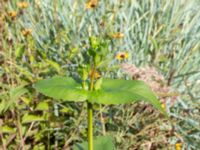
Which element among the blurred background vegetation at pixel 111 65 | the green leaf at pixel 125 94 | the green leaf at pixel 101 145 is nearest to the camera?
the green leaf at pixel 125 94

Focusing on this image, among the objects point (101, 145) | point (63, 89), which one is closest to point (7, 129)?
point (101, 145)

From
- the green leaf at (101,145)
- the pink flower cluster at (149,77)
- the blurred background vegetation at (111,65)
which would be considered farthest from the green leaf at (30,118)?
the green leaf at (101,145)

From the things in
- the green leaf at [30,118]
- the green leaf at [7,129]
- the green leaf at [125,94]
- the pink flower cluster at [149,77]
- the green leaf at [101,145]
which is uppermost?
the pink flower cluster at [149,77]

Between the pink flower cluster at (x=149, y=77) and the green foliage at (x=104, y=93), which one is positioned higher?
the pink flower cluster at (x=149, y=77)

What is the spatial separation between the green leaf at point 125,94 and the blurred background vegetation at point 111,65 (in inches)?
29.6

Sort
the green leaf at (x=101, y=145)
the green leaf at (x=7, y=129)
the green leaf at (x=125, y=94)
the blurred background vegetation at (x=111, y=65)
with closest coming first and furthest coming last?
the green leaf at (x=125, y=94) < the green leaf at (x=101, y=145) < the green leaf at (x=7, y=129) < the blurred background vegetation at (x=111, y=65)

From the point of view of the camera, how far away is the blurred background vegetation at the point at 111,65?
6.41 feet

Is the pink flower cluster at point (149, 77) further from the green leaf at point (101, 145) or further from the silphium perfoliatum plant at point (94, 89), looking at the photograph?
the silphium perfoliatum plant at point (94, 89)

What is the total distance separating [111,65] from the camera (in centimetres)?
248

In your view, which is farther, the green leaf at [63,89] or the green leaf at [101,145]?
the green leaf at [101,145]

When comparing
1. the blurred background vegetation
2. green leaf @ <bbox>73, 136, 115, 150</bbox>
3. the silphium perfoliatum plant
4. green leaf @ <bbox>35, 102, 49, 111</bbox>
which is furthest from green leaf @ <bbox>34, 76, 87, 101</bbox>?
green leaf @ <bbox>35, 102, 49, 111</bbox>

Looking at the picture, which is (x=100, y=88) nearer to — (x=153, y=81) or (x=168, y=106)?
(x=153, y=81)

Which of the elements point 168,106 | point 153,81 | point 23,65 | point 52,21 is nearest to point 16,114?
point 23,65

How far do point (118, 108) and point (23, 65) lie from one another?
47cm
